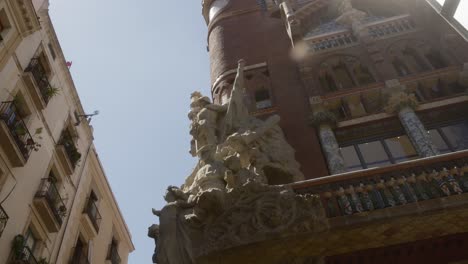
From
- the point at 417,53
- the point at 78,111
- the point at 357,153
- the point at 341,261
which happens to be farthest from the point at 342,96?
the point at 78,111

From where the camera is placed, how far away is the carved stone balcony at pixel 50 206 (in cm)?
1371

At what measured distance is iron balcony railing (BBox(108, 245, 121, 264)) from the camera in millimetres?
18422

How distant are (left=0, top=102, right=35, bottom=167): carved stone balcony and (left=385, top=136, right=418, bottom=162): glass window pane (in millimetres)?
10328

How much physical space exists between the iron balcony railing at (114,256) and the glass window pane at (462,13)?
50.8ft

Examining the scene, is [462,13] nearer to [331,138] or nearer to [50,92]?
[331,138]

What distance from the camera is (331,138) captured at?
10258mm

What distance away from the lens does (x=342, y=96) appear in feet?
37.2

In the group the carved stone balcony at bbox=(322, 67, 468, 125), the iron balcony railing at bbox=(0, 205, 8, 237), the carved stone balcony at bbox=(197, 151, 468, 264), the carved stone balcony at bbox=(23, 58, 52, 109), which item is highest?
the carved stone balcony at bbox=(23, 58, 52, 109)

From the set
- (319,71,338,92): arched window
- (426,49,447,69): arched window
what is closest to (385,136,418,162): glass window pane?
(319,71,338,92): arched window

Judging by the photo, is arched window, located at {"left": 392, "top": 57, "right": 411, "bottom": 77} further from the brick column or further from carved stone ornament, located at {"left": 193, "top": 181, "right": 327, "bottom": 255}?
carved stone ornament, located at {"left": 193, "top": 181, "right": 327, "bottom": 255}

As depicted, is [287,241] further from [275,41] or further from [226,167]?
[275,41]

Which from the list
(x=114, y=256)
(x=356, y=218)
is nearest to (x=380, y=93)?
(x=356, y=218)

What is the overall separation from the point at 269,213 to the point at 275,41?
8896 millimetres

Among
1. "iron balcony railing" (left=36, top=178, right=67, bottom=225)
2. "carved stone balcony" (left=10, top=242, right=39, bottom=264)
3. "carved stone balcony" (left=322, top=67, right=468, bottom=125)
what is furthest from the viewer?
"iron balcony railing" (left=36, top=178, right=67, bottom=225)
